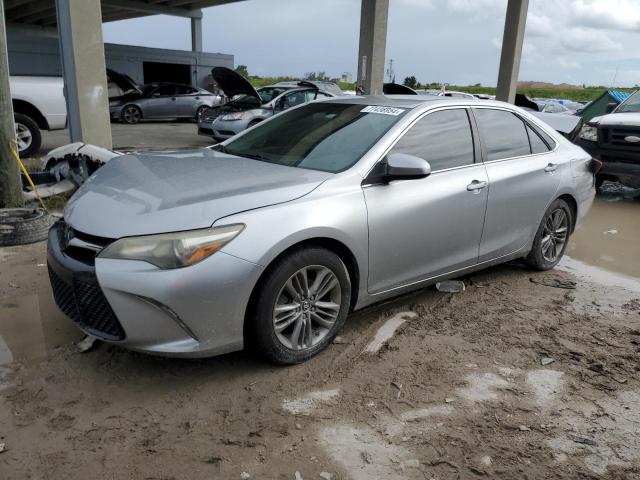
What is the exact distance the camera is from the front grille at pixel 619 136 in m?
8.48

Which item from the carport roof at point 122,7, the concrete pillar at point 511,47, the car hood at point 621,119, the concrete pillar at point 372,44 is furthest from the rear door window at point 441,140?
the carport roof at point 122,7

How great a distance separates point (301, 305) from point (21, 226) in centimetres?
336

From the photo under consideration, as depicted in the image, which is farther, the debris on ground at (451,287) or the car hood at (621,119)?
the car hood at (621,119)

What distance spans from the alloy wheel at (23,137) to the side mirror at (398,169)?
7.73 meters

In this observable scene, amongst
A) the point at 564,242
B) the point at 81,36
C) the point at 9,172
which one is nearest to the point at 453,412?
the point at 564,242

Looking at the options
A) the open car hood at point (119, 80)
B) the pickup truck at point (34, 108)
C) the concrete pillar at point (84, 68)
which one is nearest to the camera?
the concrete pillar at point (84, 68)

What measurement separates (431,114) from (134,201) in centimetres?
216

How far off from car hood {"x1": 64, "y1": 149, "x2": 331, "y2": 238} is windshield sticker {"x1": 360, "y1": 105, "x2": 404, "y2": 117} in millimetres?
840

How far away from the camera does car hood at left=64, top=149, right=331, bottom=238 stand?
2.80 meters

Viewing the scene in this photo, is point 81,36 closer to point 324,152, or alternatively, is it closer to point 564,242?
point 324,152

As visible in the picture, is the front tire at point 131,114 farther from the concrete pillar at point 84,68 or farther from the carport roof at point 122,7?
the concrete pillar at point 84,68

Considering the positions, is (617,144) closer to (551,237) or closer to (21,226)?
(551,237)

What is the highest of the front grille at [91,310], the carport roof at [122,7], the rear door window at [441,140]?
the carport roof at [122,7]

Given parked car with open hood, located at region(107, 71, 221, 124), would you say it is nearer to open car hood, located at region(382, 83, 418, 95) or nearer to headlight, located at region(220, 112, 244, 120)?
headlight, located at region(220, 112, 244, 120)
